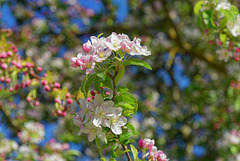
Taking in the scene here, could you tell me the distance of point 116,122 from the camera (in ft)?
3.20

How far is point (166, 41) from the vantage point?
410 cm

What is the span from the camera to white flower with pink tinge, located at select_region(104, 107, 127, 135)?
0.97 m

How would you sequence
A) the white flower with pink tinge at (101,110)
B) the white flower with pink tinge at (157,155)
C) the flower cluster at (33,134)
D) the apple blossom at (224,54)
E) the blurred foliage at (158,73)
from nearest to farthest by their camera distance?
the white flower with pink tinge at (101,110), the white flower with pink tinge at (157,155), the apple blossom at (224,54), the flower cluster at (33,134), the blurred foliage at (158,73)

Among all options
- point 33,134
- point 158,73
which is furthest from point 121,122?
point 158,73

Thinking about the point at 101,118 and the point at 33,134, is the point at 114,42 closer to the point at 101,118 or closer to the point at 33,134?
the point at 101,118

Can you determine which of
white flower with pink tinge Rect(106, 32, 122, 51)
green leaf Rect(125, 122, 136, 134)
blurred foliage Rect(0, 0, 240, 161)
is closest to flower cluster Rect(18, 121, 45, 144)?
blurred foliage Rect(0, 0, 240, 161)

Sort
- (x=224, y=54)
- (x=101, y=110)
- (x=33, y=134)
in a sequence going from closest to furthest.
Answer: (x=101, y=110) → (x=224, y=54) → (x=33, y=134)

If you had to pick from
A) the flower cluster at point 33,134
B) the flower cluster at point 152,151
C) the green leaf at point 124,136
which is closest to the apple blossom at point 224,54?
the flower cluster at point 152,151

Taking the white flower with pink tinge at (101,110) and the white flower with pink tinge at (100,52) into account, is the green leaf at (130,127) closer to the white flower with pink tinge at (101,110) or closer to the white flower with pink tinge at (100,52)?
the white flower with pink tinge at (101,110)

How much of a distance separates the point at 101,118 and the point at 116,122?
56 millimetres

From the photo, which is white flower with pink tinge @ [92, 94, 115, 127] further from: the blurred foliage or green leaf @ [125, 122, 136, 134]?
the blurred foliage

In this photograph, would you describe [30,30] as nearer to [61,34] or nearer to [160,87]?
[61,34]

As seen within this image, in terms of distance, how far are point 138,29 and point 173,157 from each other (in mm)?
1619

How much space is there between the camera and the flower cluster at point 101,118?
3.12ft
